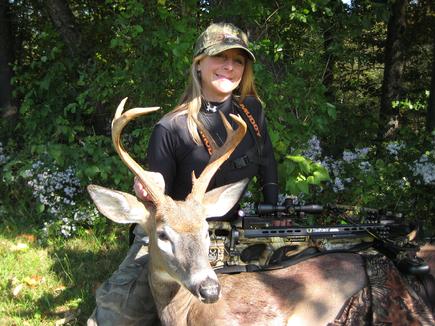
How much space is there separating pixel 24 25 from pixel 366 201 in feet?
19.6

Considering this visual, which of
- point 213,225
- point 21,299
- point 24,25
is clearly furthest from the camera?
point 24,25

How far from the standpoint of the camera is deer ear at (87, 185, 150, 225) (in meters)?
2.71

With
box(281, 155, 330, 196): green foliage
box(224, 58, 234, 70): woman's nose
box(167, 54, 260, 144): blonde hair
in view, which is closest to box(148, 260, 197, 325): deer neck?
box(167, 54, 260, 144): blonde hair

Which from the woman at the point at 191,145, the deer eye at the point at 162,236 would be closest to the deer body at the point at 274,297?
the deer eye at the point at 162,236

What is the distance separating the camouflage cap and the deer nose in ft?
5.03

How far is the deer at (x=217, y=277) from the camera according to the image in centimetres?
257

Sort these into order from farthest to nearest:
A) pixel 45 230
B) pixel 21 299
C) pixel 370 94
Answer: pixel 370 94 → pixel 45 230 → pixel 21 299

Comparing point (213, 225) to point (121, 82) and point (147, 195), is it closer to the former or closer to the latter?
point (147, 195)

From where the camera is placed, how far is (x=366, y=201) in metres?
4.63

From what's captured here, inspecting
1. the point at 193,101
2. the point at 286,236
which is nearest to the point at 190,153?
the point at 193,101

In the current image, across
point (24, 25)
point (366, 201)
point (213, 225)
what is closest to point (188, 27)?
point (213, 225)

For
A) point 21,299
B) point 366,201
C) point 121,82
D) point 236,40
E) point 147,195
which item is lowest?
point 21,299

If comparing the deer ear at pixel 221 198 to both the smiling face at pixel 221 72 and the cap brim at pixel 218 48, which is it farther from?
the cap brim at pixel 218 48

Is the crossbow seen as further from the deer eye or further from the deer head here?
the deer eye
